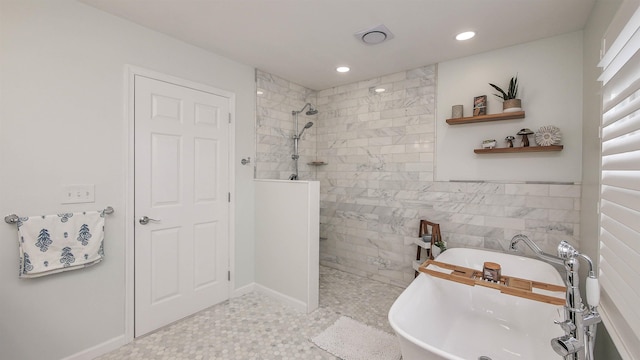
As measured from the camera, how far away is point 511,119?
2.52 metres

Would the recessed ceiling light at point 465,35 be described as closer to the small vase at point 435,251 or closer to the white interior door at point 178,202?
the small vase at point 435,251

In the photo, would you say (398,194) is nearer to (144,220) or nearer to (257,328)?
(257,328)

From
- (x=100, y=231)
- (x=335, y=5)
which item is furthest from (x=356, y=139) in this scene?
(x=100, y=231)

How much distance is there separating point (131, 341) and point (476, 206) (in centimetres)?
329

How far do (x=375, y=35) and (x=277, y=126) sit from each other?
156cm

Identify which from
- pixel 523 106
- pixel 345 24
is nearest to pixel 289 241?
pixel 345 24

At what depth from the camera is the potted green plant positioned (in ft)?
7.86

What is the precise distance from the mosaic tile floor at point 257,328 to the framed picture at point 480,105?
6.88 ft

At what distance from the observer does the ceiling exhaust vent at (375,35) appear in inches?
88.6

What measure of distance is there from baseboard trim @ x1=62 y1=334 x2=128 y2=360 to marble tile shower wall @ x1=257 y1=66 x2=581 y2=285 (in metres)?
1.97

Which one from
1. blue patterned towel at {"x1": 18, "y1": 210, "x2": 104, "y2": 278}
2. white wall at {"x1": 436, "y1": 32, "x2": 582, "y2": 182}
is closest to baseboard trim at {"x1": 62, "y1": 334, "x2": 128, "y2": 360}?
blue patterned towel at {"x1": 18, "y1": 210, "x2": 104, "y2": 278}

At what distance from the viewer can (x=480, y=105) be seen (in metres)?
2.61

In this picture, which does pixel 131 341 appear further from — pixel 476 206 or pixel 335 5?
pixel 476 206

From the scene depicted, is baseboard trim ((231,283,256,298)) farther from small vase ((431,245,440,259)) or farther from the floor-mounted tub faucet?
the floor-mounted tub faucet
